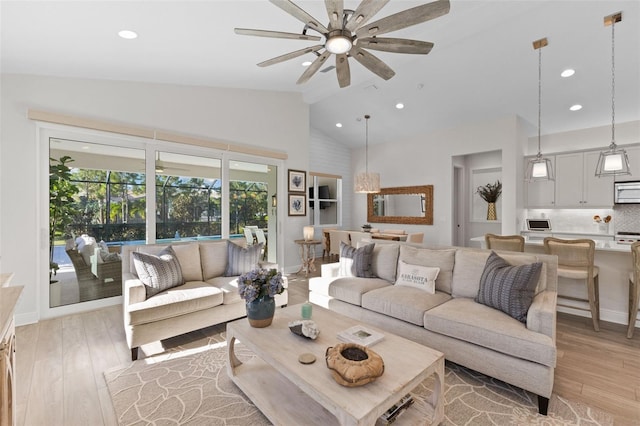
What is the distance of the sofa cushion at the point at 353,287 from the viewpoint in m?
3.09

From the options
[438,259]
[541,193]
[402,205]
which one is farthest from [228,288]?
[541,193]

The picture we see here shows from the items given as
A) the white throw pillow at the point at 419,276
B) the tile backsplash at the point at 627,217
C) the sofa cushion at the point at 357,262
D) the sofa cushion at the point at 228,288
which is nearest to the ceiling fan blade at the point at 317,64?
the sofa cushion at the point at 357,262

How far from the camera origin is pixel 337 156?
329 inches

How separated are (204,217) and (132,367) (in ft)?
8.86

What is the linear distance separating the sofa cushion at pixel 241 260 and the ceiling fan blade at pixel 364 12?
102 inches

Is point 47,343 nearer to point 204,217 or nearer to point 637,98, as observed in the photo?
point 204,217

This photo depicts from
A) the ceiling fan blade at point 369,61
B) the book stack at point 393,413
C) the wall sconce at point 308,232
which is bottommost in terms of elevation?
the book stack at point 393,413

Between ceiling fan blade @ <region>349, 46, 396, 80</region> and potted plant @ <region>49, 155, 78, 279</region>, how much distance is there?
368 centimetres

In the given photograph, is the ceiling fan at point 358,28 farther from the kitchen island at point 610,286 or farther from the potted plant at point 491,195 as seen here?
the potted plant at point 491,195

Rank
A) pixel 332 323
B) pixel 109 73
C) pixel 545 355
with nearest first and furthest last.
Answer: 1. pixel 545 355
2. pixel 332 323
3. pixel 109 73

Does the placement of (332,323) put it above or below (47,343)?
above

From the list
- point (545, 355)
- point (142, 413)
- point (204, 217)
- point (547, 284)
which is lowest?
point (142, 413)

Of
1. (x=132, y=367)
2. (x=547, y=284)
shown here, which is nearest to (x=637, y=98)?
(x=547, y=284)

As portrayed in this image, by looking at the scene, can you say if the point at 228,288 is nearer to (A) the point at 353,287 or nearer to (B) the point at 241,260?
(B) the point at 241,260
